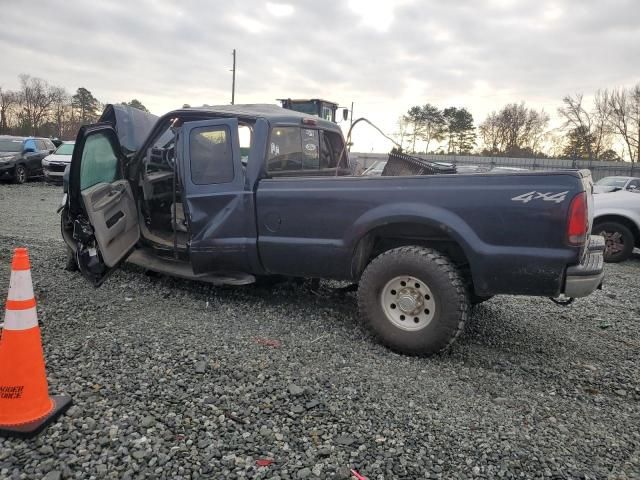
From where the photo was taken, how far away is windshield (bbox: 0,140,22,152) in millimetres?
16734

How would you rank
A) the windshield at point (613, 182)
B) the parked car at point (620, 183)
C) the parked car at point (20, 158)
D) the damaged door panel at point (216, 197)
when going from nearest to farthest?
the damaged door panel at point (216, 197)
the parked car at point (620, 183)
the windshield at point (613, 182)
the parked car at point (20, 158)

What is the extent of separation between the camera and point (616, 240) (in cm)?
789

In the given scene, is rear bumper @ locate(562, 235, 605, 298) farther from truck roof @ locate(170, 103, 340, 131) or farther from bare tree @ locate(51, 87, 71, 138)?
bare tree @ locate(51, 87, 71, 138)

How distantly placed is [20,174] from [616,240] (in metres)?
17.8

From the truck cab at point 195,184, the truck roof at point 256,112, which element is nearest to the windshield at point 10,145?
the truck cab at point 195,184

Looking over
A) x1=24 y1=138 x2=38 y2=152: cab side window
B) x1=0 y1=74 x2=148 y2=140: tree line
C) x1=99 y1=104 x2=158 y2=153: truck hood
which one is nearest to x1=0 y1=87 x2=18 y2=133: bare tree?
x1=0 y1=74 x2=148 y2=140: tree line

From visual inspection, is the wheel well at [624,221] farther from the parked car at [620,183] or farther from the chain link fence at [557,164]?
the chain link fence at [557,164]

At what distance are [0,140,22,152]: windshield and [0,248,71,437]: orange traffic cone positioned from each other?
56.3ft

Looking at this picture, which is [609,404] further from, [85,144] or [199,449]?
[85,144]

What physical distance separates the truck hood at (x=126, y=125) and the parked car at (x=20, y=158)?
13.5 m

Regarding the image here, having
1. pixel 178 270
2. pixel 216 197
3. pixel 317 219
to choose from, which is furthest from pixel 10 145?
pixel 317 219

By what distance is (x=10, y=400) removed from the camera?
2467mm

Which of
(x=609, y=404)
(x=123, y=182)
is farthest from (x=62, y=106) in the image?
(x=609, y=404)

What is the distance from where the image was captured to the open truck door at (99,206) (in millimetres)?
4352
